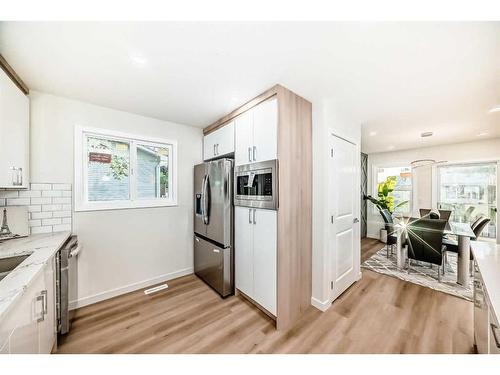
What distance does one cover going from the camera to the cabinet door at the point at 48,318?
1.20m

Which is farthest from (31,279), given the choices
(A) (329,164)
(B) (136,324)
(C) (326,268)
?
(A) (329,164)

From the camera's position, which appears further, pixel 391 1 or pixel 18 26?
pixel 18 26

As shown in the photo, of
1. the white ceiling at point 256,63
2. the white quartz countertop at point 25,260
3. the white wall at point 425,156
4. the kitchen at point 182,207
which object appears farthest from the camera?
the white wall at point 425,156

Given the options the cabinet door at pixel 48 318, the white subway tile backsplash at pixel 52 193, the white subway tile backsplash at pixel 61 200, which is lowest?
the cabinet door at pixel 48 318

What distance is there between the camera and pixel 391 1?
80 centimetres

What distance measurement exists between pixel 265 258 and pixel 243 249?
362 millimetres

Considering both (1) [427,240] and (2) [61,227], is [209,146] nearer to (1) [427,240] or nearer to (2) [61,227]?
(2) [61,227]

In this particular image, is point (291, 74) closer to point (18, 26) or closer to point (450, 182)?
point (18, 26)

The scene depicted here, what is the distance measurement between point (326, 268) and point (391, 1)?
2072mm

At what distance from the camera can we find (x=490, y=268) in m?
1.16

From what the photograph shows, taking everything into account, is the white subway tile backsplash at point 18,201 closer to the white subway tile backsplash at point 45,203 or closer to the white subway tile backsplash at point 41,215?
the white subway tile backsplash at point 45,203

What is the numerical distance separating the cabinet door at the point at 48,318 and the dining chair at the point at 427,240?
13.3 feet

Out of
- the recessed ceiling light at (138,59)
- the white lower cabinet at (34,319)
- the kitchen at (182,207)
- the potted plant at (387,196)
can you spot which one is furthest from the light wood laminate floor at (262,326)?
the potted plant at (387,196)

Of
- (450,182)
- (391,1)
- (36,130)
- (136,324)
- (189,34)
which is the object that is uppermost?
(189,34)
